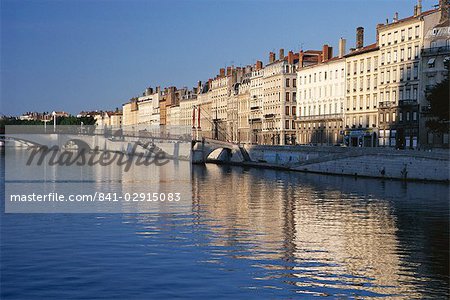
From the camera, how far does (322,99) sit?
95375 mm

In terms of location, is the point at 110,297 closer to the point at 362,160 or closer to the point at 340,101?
the point at 362,160

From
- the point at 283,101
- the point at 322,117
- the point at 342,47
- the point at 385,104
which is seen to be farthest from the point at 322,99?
the point at 385,104

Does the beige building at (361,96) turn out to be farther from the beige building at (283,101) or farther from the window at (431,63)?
the beige building at (283,101)

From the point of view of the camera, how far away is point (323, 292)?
19.6m

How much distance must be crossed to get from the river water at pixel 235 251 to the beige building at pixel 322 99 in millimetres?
48265

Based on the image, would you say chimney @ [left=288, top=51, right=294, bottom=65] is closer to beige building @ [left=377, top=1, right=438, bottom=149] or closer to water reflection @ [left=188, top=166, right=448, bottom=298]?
beige building @ [left=377, top=1, right=438, bottom=149]

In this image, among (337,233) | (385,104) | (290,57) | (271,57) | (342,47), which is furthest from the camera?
(271,57)

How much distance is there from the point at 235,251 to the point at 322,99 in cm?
7177

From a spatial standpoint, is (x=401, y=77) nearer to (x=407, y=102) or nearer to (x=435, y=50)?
(x=407, y=102)

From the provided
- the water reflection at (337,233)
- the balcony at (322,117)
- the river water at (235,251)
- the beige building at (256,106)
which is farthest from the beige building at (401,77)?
the beige building at (256,106)

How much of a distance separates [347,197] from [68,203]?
658 inches

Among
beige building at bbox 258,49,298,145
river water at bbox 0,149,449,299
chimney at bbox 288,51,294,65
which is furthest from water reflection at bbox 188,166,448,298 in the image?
chimney at bbox 288,51,294,65

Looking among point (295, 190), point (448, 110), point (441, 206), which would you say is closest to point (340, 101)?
point (448, 110)

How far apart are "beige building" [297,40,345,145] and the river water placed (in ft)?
158
